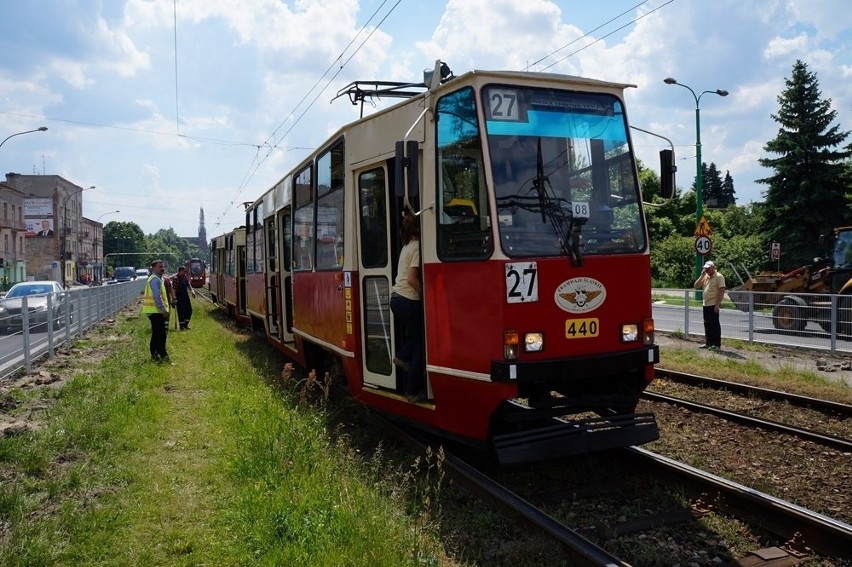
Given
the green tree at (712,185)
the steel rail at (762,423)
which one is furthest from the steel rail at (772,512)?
the green tree at (712,185)

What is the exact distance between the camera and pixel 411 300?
20.0ft

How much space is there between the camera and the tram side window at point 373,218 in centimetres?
668

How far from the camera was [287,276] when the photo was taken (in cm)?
1096

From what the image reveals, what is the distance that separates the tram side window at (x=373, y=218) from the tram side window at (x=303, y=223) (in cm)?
184

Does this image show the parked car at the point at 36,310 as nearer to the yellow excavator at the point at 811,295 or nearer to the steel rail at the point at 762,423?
the steel rail at the point at 762,423

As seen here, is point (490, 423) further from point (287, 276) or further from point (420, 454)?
point (287, 276)

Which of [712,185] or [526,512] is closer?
[526,512]

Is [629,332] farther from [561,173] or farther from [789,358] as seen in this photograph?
[789,358]

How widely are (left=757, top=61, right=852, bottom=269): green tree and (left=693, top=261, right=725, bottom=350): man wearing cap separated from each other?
2429cm

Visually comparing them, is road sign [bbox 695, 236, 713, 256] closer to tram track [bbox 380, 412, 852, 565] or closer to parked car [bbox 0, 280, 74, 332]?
tram track [bbox 380, 412, 852, 565]

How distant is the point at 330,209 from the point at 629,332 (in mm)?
3756

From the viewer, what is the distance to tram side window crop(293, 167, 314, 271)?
876cm

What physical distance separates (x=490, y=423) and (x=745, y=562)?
2.01 m

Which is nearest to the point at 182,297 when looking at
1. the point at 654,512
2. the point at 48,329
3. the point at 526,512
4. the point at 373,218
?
the point at 48,329
